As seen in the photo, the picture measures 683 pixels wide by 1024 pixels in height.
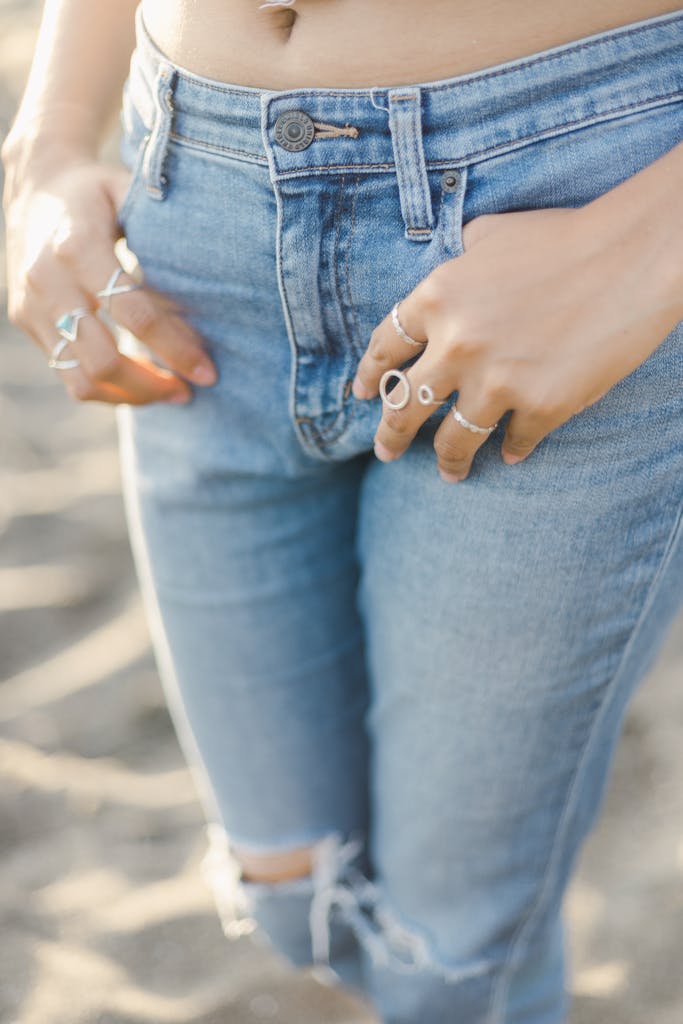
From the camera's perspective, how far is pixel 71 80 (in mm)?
978

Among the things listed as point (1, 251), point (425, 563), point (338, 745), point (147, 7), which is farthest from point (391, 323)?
point (1, 251)

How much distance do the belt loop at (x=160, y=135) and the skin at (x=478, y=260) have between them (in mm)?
22

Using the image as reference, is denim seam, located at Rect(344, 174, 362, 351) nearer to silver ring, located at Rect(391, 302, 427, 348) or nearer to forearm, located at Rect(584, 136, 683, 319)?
silver ring, located at Rect(391, 302, 427, 348)

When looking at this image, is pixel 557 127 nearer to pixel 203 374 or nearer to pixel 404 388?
pixel 404 388

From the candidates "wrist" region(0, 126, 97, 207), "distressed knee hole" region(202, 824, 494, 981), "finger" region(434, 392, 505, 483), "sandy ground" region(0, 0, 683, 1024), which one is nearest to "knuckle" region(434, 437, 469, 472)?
"finger" region(434, 392, 505, 483)

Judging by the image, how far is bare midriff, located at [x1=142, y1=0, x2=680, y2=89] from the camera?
72 centimetres

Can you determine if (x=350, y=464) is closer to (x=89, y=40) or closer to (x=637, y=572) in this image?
(x=637, y=572)

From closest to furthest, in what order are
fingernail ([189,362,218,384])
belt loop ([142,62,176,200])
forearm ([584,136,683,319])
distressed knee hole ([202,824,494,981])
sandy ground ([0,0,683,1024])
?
forearm ([584,136,683,319])
belt loop ([142,62,176,200])
fingernail ([189,362,218,384])
distressed knee hole ([202,824,494,981])
sandy ground ([0,0,683,1024])

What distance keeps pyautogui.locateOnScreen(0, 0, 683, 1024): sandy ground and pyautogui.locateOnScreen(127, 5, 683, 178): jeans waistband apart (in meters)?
1.36

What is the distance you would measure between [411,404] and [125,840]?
1.38 metres

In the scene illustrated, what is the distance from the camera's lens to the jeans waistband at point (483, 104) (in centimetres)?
71

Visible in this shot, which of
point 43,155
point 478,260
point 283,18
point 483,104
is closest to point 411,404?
point 478,260

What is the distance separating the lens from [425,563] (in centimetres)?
91

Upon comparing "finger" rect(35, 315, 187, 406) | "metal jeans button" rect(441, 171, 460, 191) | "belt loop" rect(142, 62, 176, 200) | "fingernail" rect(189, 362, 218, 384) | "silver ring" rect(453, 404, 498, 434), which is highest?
"metal jeans button" rect(441, 171, 460, 191)
